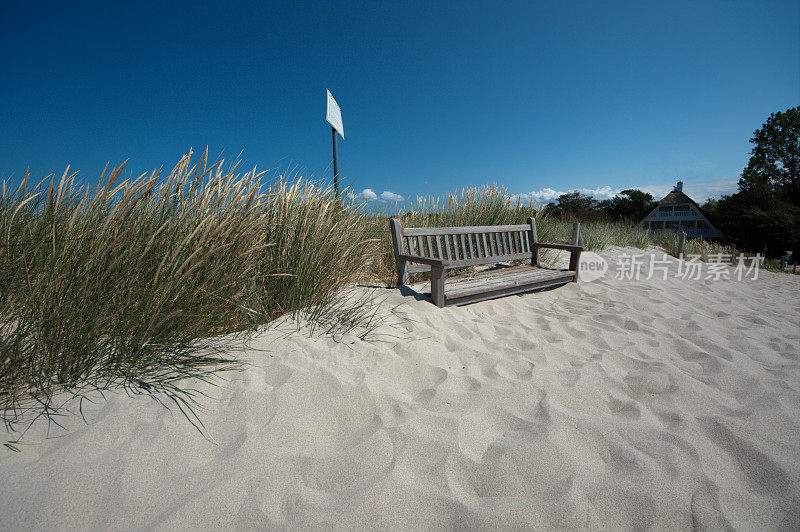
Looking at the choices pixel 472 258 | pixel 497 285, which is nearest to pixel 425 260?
pixel 497 285

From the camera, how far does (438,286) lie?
123 inches

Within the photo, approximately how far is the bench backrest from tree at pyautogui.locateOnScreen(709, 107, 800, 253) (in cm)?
2469

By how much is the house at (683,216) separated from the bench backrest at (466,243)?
97.6 ft

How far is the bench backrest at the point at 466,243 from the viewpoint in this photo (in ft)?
12.8

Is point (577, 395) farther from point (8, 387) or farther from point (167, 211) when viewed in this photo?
point (8, 387)

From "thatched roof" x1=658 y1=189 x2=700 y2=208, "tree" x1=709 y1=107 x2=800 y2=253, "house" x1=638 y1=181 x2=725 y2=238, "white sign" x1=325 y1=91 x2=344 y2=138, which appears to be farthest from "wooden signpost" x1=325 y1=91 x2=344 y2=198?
"thatched roof" x1=658 y1=189 x2=700 y2=208

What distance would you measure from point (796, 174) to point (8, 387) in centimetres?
3704

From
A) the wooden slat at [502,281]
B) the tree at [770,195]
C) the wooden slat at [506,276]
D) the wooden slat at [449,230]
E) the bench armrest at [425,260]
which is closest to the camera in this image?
the bench armrest at [425,260]

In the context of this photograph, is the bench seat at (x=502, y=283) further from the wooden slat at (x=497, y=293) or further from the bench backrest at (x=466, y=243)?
the bench backrest at (x=466, y=243)

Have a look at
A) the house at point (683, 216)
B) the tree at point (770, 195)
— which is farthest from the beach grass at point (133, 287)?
the house at point (683, 216)

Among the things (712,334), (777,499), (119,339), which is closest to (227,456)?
(119,339)

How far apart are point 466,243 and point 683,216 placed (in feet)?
114

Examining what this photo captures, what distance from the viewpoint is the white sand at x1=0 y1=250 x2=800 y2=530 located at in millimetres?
1113

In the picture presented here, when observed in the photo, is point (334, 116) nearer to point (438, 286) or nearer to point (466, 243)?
point (466, 243)
